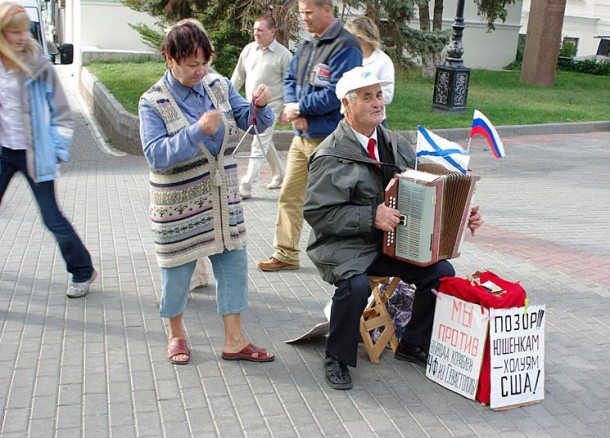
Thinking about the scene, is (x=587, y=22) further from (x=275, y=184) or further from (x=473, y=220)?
(x=473, y=220)

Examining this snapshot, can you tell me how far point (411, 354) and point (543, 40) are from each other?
63.0ft

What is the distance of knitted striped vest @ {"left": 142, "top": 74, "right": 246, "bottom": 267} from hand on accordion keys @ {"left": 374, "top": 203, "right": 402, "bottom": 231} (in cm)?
78

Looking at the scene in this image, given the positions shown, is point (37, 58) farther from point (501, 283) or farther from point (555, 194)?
point (555, 194)

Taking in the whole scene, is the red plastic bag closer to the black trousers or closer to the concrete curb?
the black trousers

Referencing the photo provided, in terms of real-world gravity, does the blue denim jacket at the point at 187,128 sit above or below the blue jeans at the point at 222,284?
above

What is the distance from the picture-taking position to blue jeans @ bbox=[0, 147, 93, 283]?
4.80 m

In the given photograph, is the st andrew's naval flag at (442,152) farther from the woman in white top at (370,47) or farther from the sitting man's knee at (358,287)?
the woman in white top at (370,47)

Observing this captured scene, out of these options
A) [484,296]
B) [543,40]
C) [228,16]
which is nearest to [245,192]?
[484,296]

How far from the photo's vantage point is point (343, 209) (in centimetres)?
395

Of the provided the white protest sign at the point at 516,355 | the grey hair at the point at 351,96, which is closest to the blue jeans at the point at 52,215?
the grey hair at the point at 351,96

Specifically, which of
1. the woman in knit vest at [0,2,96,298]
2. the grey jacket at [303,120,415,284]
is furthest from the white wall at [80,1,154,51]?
the grey jacket at [303,120,415,284]

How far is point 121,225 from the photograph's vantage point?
7.11 metres

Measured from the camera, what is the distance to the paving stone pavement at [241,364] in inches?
145

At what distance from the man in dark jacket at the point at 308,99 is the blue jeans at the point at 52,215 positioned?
1412 millimetres
